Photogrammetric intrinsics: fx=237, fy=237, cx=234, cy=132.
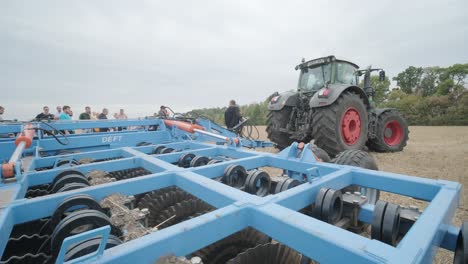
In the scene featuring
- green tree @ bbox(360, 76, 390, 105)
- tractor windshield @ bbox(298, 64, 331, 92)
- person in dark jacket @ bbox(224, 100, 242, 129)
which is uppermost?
green tree @ bbox(360, 76, 390, 105)

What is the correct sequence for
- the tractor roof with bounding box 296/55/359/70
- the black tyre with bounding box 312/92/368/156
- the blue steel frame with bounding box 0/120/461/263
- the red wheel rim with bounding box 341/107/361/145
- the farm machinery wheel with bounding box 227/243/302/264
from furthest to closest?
the tractor roof with bounding box 296/55/359/70
the red wheel rim with bounding box 341/107/361/145
the black tyre with bounding box 312/92/368/156
the farm machinery wheel with bounding box 227/243/302/264
the blue steel frame with bounding box 0/120/461/263

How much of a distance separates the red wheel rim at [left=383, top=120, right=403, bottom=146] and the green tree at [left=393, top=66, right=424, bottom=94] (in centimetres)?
4178

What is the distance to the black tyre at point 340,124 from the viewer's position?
4.27m

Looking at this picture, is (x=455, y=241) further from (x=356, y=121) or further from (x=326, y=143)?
(x=356, y=121)

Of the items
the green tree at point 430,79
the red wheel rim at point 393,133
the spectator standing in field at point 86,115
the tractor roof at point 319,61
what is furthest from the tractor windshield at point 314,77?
the green tree at point 430,79

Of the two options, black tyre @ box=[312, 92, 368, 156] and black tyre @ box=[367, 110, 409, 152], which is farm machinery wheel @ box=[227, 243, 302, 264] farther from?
black tyre @ box=[367, 110, 409, 152]

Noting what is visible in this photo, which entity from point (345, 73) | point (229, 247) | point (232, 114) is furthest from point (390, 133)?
point (229, 247)

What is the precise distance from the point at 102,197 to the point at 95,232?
0.70 metres

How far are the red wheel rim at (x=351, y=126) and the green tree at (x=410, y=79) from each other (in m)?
44.2

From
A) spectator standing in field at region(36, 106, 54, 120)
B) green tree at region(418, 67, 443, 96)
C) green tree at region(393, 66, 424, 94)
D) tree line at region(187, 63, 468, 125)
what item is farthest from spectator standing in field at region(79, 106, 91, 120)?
green tree at region(393, 66, 424, 94)

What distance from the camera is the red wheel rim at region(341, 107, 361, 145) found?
4.56 meters

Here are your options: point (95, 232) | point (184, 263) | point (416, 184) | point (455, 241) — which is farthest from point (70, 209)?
point (416, 184)

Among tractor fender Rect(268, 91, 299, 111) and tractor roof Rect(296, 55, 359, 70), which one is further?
tractor fender Rect(268, 91, 299, 111)

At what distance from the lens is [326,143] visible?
4.34m
